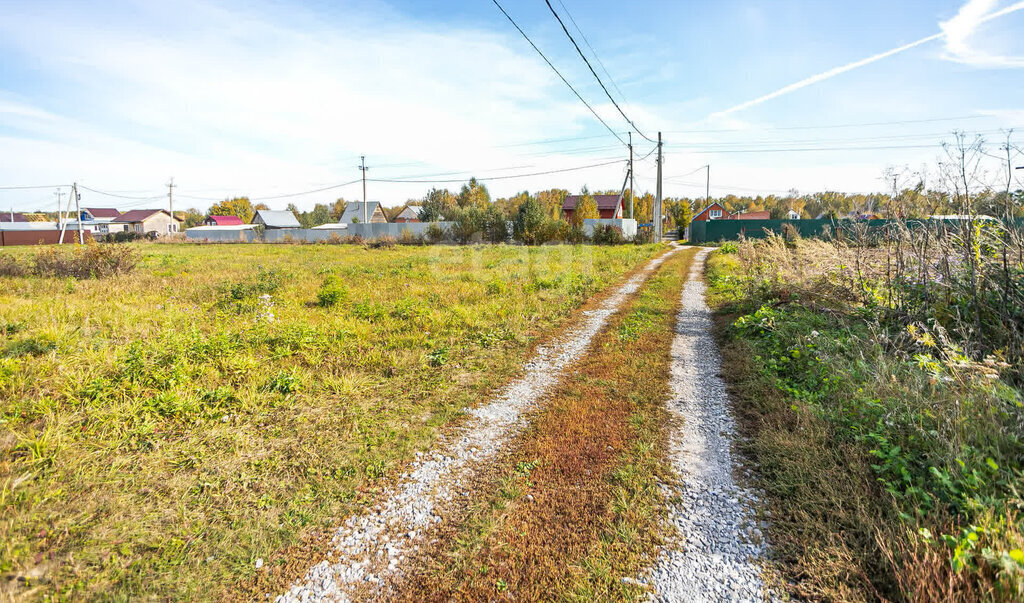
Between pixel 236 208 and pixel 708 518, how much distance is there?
122977 millimetres

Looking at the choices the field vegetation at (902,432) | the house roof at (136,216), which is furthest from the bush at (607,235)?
the house roof at (136,216)

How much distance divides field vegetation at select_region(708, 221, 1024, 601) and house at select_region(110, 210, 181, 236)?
293 feet

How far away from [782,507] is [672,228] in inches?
2874

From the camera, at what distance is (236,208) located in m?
102

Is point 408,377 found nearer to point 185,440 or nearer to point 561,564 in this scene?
point 185,440

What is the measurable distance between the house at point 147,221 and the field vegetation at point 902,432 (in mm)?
89262

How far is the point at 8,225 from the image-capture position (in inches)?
2331

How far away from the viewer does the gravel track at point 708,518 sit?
2344mm

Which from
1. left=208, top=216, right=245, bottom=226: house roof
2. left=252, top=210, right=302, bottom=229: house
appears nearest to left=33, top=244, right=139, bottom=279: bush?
left=252, top=210, right=302, bottom=229: house

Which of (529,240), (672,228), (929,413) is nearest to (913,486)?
(929,413)

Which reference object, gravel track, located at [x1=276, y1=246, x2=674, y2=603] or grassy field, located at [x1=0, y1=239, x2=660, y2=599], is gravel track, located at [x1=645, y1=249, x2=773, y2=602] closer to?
gravel track, located at [x1=276, y1=246, x2=674, y2=603]

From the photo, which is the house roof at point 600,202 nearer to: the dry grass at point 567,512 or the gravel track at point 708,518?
the gravel track at point 708,518

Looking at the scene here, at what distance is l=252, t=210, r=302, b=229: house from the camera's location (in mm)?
66750

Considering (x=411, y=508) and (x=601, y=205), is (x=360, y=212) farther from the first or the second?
(x=411, y=508)
